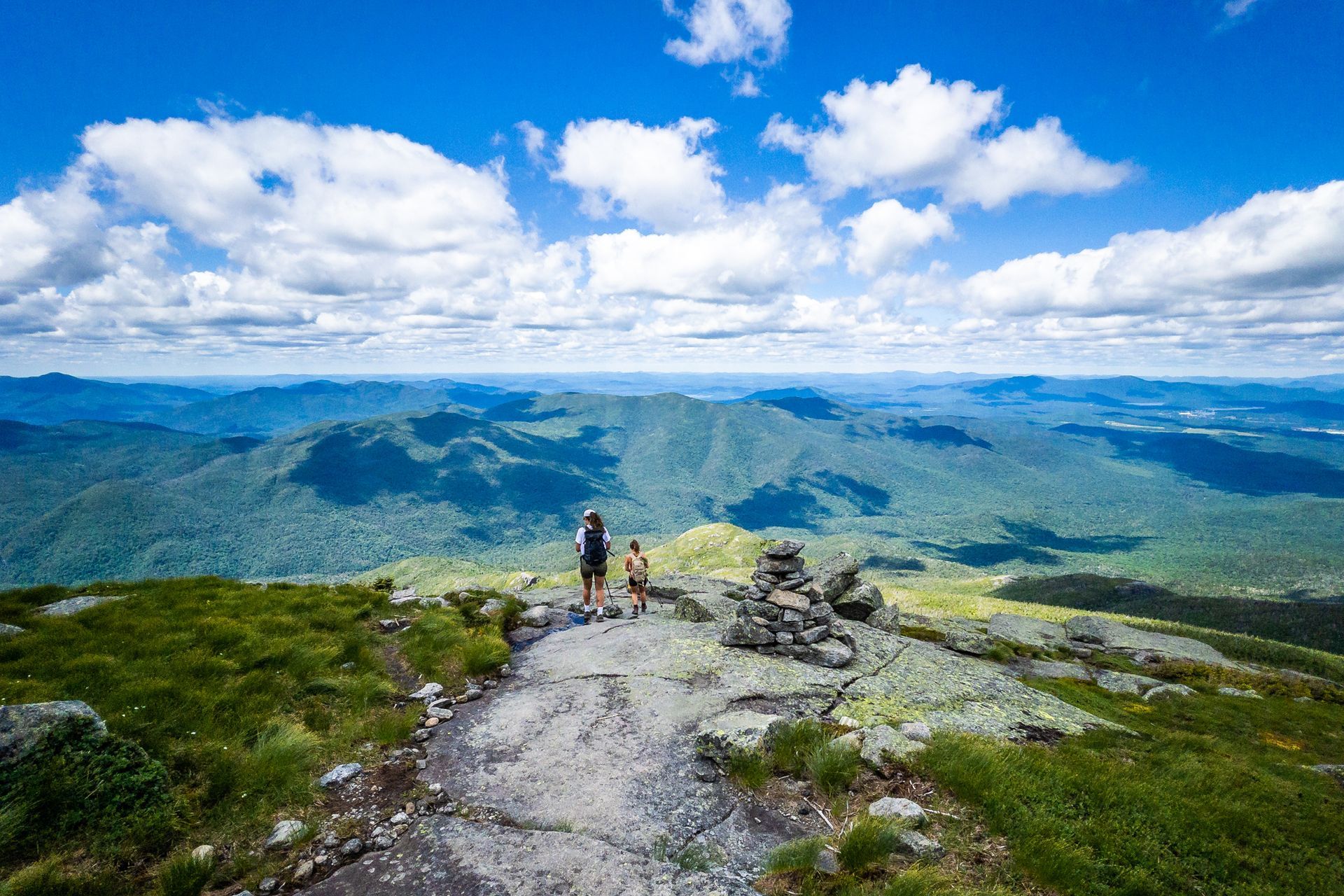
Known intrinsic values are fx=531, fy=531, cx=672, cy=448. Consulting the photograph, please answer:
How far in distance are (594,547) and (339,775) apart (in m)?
14.2

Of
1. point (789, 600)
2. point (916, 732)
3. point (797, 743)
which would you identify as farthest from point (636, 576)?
point (916, 732)

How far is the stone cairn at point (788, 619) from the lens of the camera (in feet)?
60.2

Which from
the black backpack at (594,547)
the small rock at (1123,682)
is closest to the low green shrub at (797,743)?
the black backpack at (594,547)

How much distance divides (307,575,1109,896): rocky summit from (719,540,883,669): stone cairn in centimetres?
18

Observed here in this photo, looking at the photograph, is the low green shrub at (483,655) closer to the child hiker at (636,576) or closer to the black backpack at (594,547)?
the black backpack at (594,547)

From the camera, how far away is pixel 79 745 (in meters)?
9.14

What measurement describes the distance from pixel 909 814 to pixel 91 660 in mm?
18629

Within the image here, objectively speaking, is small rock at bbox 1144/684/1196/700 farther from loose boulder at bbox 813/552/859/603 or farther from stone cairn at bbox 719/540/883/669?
stone cairn at bbox 719/540/883/669

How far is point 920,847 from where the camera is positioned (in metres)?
8.59

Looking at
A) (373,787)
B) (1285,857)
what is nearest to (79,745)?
(373,787)

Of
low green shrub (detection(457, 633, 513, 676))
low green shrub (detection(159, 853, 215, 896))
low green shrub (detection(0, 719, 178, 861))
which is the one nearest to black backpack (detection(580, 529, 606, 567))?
low green shrub (detection(457, 633, 513, 676))

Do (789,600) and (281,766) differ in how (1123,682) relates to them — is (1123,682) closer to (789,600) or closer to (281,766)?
(789,600)

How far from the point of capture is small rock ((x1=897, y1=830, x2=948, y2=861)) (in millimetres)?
8547

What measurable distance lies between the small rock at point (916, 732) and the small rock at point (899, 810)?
2878 mm
